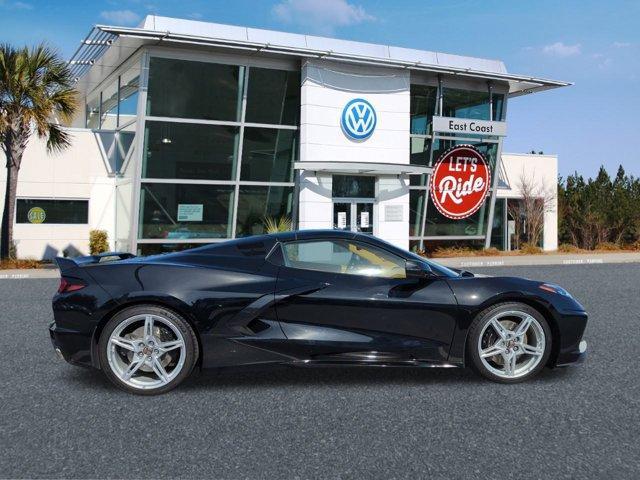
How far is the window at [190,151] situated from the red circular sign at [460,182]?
25.9ft

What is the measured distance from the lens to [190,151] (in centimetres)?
2044

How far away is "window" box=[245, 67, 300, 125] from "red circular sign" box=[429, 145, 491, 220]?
6071mm

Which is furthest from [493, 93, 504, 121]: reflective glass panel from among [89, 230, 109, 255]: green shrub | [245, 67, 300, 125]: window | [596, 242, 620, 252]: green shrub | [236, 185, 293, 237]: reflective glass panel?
[89, 230, 109, 255]: green shrub

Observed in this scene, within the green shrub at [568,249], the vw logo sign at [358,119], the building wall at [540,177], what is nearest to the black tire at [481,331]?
the vw logo sign at [358,119]

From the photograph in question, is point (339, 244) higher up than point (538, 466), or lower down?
higher up

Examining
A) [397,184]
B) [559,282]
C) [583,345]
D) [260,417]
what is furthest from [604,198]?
[260,417]

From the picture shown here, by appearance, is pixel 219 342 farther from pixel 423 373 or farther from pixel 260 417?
pixel 423 373

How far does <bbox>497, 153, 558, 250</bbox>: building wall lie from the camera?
27.2 metres

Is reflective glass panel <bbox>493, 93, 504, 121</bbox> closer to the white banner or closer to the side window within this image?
the white banner

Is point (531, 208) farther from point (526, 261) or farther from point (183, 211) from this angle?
point (183, 211)

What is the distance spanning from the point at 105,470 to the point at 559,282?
40.5ft

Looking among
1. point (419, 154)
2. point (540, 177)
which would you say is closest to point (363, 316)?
point (419, 154)

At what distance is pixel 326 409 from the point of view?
4453 millimetres

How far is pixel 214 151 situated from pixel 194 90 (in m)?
2.04
